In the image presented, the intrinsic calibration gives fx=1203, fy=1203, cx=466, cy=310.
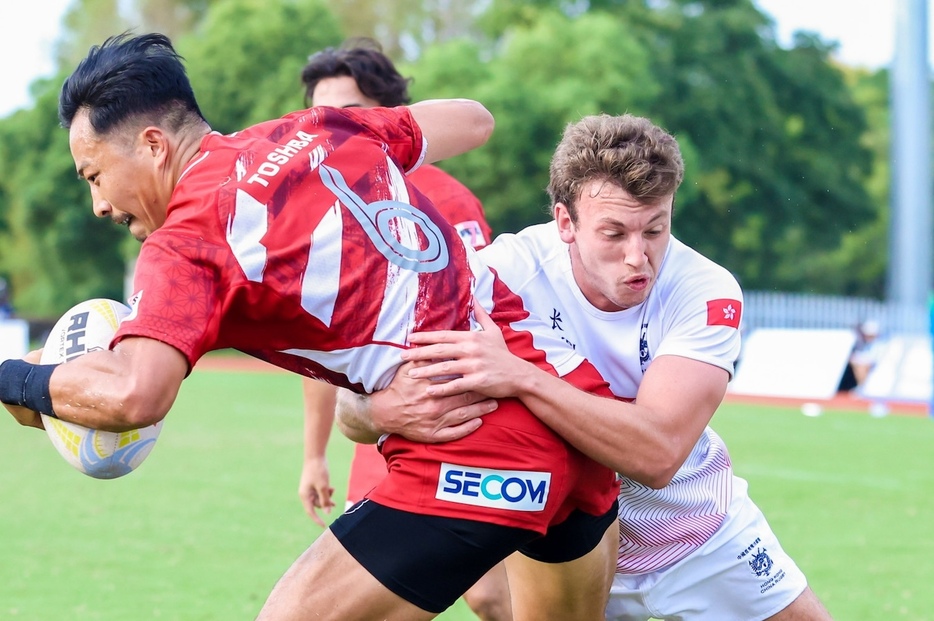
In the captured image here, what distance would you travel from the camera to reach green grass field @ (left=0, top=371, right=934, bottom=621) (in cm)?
660

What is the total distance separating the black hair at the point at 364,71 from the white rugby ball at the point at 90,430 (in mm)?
2616

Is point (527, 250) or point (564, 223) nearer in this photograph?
point (564, 223)

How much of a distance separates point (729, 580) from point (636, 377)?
0.96 meters

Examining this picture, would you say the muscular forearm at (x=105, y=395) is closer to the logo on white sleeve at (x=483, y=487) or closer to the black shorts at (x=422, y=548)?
the black shorts at (x=422, y=548)

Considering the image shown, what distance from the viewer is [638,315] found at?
12.4 feet

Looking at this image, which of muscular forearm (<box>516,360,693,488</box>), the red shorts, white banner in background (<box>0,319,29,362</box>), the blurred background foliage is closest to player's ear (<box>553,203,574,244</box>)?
muscular forearm (<box>516,360,693,488</box>)

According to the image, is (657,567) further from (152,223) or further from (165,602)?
(165,602)

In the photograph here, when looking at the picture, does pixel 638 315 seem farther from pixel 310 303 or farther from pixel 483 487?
pixel 310 303

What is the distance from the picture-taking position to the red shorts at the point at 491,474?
314 centimetres

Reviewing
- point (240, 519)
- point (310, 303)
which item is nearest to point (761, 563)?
point (310, 303)

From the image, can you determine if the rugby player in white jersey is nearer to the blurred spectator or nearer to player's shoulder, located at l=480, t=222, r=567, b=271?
player's shoulder, located at l=480, t=222, r=567, b=271

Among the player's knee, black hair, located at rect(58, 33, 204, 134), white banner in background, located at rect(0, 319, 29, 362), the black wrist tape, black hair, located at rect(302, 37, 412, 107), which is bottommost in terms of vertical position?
white banner in background, located at rect(0, 319, 29, 362)

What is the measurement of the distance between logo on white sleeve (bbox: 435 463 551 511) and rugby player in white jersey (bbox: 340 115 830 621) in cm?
11

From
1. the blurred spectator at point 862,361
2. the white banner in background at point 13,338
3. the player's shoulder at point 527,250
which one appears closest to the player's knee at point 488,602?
the player's shoulder at point 527,250
